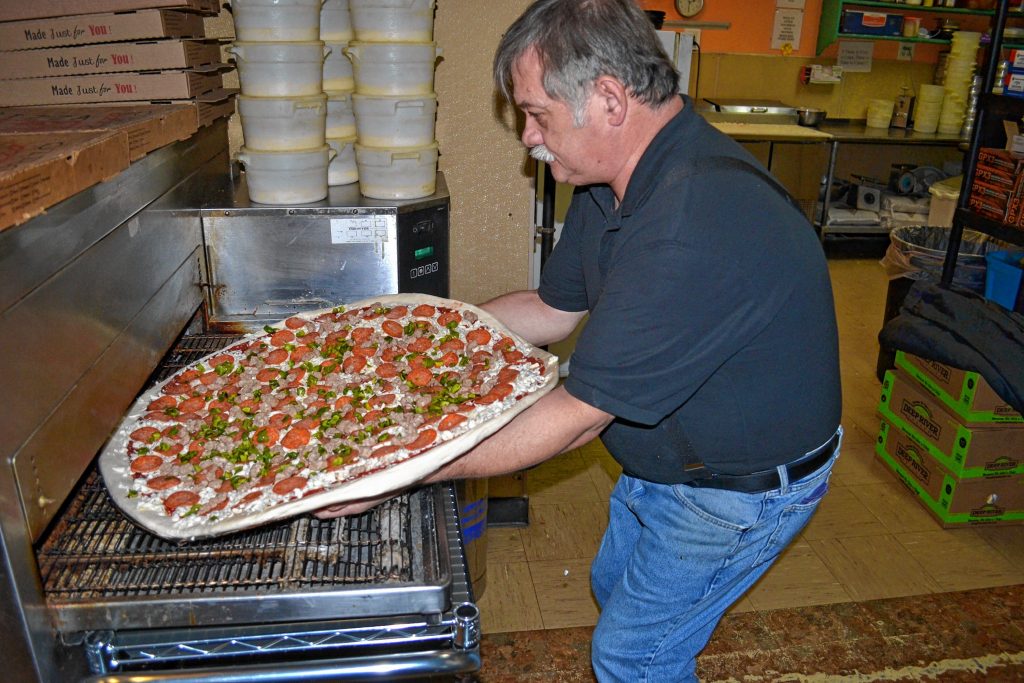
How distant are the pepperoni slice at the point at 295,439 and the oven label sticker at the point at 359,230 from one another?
754 mm

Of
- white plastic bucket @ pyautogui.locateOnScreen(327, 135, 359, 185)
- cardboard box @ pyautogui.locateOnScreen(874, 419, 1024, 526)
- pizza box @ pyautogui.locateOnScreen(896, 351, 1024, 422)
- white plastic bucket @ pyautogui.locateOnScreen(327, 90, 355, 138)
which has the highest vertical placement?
white plastic bucket @ pyautogui.locateOnScreen(327, 90, 355, 138)

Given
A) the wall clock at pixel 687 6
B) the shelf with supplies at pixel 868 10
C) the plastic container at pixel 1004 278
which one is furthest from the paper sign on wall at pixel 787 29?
the plastic container at pixel 1004 278

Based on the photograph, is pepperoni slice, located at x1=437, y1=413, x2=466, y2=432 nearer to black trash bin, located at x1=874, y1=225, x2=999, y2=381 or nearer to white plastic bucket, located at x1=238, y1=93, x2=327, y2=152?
white plastic bucket, located at x1=238, y1=93, x2=327, y2=152

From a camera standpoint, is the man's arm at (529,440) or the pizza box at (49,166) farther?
the man's arm at (529,440)

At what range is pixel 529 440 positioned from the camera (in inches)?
59.9

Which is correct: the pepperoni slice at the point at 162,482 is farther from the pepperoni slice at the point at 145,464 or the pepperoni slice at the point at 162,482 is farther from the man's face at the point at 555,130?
the man's face at the point at 555,130

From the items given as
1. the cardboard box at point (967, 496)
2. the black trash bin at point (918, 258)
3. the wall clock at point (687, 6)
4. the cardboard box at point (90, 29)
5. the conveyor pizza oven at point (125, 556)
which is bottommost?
the cardboard box at point (967, 496)

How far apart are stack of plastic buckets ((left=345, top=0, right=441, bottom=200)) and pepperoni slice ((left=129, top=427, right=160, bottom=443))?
1.04 meters

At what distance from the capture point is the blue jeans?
163 cm

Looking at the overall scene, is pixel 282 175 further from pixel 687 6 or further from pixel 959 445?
pixel 687 6

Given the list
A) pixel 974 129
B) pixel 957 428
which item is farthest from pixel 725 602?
pixel 974 129

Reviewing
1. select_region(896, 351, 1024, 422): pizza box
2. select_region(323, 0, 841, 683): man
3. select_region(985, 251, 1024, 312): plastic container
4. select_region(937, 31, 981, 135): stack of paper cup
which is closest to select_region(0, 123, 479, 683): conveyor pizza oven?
select_region(323, 0, 841, 683): man

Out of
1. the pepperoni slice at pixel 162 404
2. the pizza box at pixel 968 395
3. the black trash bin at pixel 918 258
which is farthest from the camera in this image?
the black trash bin at pixel 918 258

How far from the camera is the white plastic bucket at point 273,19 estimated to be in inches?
87.6
